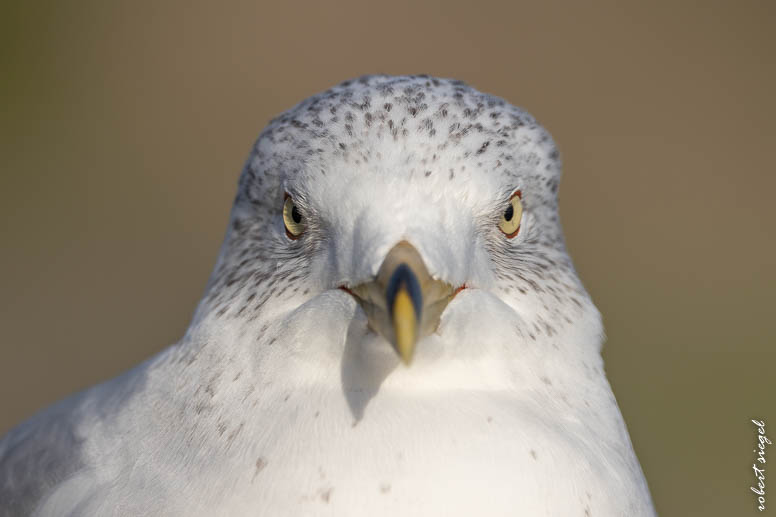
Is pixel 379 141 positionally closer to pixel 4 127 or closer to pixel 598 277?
pixel 598 277

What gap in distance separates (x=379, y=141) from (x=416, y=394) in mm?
599

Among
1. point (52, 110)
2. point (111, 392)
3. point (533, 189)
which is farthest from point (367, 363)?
point (52, 110)

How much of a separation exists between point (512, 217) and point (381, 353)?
588mm

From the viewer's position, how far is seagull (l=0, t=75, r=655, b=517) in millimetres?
2375

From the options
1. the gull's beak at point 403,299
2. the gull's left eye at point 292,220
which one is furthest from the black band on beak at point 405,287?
the gull's left eye at point 292,220

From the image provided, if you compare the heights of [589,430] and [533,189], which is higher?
[533,189]

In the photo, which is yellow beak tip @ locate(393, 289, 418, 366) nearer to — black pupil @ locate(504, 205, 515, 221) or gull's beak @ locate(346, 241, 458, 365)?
gull's beak @ locate(346, 241, 458, 365)

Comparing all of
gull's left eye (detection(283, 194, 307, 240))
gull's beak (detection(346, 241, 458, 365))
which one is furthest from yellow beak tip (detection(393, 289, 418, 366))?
gull's left eye (detection(283, 194, 307, 240))

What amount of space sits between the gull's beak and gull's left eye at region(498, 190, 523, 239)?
353 millimetres

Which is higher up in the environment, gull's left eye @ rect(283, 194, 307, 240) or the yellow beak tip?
gull's left eye @ rect(283, 194, 307, 240)

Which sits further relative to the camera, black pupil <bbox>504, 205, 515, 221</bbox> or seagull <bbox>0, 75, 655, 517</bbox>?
black pupil <bbox>504, 205, 515, 221</bbox>

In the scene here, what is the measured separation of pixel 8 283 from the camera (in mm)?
8758

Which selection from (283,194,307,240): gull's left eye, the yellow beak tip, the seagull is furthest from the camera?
(283,194,307,240): gull's left eye

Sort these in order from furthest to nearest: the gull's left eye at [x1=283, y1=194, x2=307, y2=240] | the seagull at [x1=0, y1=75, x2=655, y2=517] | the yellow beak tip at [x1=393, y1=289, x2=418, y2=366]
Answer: the gull's left eye at [x1=283, y1=194, x2=307, y2=240], the seagull at [x1=0, y1=75, x2=655, y2=517], the yellow beak tip at [x1=393, y1=289, x2=418, y2=366]
